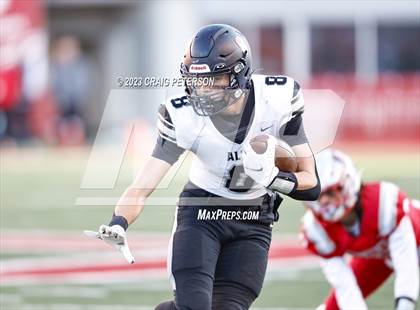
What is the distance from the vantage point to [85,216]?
11094 millimetres

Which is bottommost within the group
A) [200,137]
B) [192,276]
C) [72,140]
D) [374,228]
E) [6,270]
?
[72,140]

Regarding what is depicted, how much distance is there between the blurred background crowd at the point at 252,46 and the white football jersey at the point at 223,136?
1385 cm

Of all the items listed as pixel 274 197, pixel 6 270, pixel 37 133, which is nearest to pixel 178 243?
pixel 274 197

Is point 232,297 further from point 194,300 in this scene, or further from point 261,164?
Answer: point 261,164

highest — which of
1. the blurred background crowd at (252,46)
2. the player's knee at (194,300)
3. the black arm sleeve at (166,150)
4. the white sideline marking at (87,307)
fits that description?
the black arm sleeve at (166,150)

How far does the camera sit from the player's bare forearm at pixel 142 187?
179 inches

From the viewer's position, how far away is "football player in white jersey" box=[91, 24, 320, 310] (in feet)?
14.4

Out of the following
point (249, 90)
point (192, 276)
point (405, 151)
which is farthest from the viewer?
point (405, 151)

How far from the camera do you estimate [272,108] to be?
15.0ft

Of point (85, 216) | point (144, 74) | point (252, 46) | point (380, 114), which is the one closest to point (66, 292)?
point (85, 216)

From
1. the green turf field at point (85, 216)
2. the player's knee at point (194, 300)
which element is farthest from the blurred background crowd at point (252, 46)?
the player's knee at point (194, 300)

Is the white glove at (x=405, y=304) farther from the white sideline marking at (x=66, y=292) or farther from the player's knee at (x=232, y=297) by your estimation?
the white sideline marking at (x=66, y=292)

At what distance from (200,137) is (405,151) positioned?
14621mm

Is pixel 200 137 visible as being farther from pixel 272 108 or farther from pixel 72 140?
pixel 72 140
